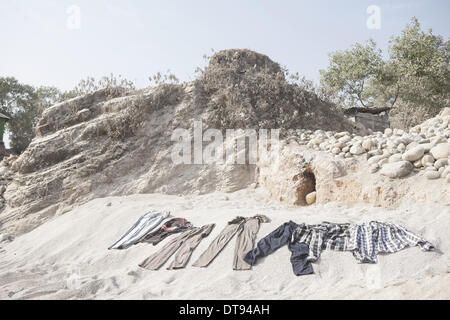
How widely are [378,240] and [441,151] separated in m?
2.24

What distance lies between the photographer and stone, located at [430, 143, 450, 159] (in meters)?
5.22

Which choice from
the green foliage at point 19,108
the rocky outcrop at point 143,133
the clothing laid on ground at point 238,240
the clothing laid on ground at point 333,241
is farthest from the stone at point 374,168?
the green foliage at point 19,108

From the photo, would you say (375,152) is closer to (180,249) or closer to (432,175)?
(432,175)

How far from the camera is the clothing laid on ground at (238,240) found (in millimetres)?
4152

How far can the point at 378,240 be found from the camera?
13.2ft

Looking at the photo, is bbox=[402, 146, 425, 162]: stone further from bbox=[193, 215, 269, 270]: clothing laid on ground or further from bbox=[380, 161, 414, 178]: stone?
bbox=[193, 215, 269, 270]: clothing laid on ground

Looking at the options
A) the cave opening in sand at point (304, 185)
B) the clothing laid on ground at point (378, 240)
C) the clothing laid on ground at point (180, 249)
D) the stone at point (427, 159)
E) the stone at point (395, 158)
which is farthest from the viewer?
the cave opening in sand at point (304, 185)

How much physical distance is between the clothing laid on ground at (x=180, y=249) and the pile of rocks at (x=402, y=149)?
9.72ft

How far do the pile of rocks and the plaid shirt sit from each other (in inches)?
66.4

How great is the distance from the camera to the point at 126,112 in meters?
8.97

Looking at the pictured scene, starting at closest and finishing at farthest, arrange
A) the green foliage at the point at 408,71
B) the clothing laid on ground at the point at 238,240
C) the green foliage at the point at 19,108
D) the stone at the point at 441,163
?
the clothing laid on ground at the point at 238,240, the stone at the point at 441,163, the green foliage at the point at 408,71, the green foliage at the point at 19,108

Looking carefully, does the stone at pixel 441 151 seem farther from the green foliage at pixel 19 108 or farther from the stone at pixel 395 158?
the green foliage at pixel 19 108

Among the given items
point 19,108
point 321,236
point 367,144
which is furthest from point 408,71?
point 19,108
